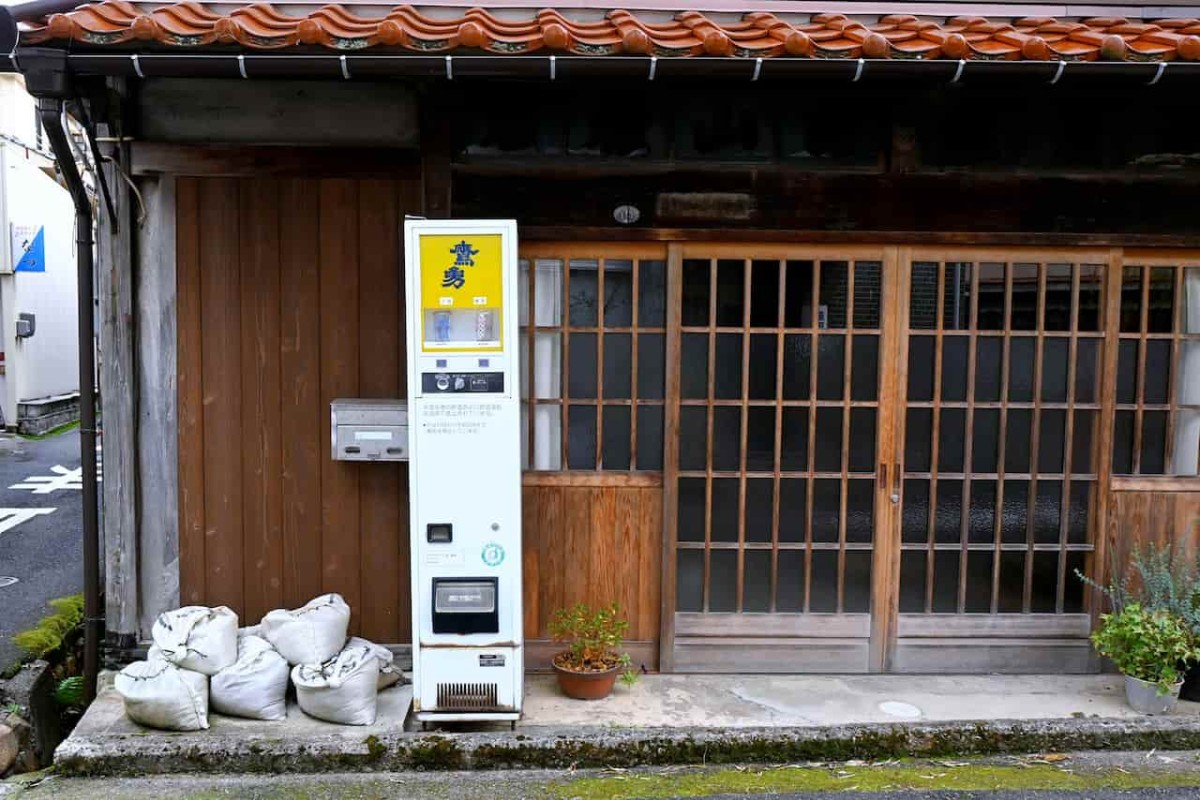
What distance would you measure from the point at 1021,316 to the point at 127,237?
5358 millimetres

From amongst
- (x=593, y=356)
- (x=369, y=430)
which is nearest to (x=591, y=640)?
(x=593, y=356)

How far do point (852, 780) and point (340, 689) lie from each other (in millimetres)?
2647

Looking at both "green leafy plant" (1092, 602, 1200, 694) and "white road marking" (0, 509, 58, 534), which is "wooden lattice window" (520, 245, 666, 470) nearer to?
"green leafy plant" (1092, 602, 1200, 694)

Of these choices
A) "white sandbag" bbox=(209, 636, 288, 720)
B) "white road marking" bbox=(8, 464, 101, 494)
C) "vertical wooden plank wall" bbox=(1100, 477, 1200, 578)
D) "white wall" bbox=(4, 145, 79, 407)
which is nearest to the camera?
"white sandbag" bbox=(209, 636, 288, 720)

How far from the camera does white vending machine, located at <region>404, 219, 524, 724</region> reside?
478 centimetres

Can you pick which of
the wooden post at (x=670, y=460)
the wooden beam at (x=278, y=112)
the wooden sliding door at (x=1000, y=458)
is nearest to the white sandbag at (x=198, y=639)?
the wooden post at (x=670, y=460)

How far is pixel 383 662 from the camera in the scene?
5.32 meters

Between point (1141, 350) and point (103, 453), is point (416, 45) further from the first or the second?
point (1141, 350)

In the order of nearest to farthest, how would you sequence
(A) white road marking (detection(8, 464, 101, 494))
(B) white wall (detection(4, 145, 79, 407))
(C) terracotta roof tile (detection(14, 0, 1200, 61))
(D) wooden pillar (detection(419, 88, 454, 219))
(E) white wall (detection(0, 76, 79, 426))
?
(C) terracotta roof tile (detection(14, 0, 1200, 61))
(D) wooden pillar (detection(419, 88, 454, 219))
(A) white road marking (detection(8, 464, 101, 494))
(E) white wall (detection(0, 76, 79, 426))
(B) white wall (detection(4, 145, 79, 407))

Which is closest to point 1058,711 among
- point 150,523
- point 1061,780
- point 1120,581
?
point 1061,780

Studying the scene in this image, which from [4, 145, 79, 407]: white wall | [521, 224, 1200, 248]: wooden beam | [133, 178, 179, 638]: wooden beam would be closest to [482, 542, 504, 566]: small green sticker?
[521, 224, 1200, 248]: wooden beam

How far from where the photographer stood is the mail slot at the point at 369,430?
543cm

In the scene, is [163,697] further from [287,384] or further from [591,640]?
[591,640]

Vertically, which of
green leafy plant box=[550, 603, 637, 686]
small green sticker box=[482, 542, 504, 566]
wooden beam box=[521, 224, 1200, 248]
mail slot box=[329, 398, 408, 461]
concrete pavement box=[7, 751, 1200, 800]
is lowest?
concrete pavement box=[7, 751, 1200, 800]
